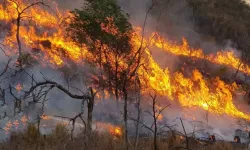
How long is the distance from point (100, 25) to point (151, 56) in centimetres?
849

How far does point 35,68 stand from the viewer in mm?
27406

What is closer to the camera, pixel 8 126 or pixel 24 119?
pixel 8 126

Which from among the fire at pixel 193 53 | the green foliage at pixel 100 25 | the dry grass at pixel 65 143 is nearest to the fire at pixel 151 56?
the fire at pixel 193 53

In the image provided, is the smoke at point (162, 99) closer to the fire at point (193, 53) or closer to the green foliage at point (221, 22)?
the fire at point (193, 53)

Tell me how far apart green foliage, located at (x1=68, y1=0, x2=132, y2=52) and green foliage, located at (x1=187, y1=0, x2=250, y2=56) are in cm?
1815

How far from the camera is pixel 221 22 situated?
45.4 metres

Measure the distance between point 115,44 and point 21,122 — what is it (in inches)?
410

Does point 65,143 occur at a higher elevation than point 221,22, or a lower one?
lower

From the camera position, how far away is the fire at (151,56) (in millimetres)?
30047

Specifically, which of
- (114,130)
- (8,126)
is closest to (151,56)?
(8,126)

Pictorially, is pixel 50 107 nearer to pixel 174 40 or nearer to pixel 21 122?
pixel 21 122

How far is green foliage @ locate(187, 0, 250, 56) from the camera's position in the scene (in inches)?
1721

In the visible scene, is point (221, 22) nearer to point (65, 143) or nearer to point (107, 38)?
point (107, 38)

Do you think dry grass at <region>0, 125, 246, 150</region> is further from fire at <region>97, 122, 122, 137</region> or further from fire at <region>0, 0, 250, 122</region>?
fire at <region>0, 0, 250, 122</region>
